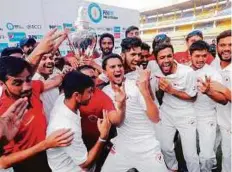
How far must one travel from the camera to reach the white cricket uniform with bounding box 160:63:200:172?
11.9ft

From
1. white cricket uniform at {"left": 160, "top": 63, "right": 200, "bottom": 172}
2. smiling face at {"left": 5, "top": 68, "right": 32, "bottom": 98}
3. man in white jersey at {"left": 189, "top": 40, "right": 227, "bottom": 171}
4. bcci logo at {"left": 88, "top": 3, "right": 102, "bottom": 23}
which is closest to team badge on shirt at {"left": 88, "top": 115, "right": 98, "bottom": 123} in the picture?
smiling face at {"left": 5, "top": 68, "right": 32, "bottom": 98}

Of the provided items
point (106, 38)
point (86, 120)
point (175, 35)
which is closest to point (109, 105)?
point (86, 120)

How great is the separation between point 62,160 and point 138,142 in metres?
0.98

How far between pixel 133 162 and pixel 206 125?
4.12 ft

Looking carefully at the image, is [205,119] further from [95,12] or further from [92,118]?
[95,12]

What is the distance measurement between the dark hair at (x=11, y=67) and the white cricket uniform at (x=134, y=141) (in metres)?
1.19

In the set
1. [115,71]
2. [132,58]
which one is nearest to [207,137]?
[132,58]

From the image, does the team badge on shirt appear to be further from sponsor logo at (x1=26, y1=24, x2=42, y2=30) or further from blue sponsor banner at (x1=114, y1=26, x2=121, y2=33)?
blue sponsor banner at (x1=114, y1=26, x2=121, y2=33)

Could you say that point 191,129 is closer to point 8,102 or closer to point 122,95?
point 122,95

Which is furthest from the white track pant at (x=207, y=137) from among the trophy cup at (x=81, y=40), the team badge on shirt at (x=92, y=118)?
the trophy cup at (x=81, y=40)

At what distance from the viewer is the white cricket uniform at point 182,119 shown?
3625mm

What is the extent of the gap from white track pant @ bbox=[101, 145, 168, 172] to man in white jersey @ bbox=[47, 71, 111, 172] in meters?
0.69

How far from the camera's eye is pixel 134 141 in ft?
9.92

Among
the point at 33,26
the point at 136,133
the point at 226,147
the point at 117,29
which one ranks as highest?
the point at 33,26
